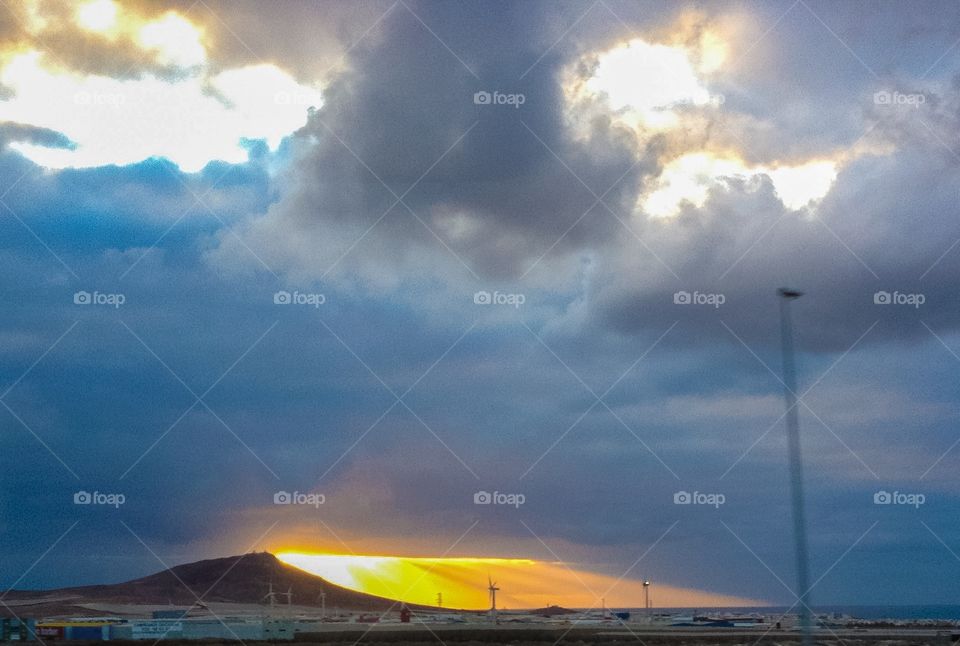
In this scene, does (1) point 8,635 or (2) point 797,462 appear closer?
(2) point 797,462

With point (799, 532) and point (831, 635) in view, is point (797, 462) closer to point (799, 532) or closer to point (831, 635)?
point (799, 532)

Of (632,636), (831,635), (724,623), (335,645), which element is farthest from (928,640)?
(724,623)

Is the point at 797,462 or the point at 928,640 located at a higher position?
the point at 797,462

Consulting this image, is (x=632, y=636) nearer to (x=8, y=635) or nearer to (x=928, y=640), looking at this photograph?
(x=928, y=640)

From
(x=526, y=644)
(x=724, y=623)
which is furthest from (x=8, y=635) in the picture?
(x=724, y=623)

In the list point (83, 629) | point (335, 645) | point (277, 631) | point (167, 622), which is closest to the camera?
point (335, 645)

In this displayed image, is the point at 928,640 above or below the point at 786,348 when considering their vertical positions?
below

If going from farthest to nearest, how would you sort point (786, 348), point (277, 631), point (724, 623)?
point (724, 623) → point (277, 631) → point (786, 348)

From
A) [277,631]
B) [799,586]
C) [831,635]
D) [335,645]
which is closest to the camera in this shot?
[799,586]

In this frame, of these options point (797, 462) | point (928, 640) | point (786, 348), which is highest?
point (786, 348)
